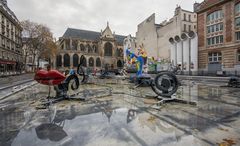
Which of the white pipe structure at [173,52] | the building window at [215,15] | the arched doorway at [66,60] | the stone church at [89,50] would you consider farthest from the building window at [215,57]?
the arched doorway at [66,60]

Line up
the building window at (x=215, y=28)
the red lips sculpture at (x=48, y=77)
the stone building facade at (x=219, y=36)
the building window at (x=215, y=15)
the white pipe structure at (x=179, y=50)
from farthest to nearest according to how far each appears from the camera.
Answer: the white pipe structure at (x=179, y=50) < the building window at (x=215, y=15) < the building window at (x=215, y=28) < the stone building facade at (x=219, y=36) < the red lips sculpture at (x=48, y=77)

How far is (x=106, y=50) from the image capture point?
233ft

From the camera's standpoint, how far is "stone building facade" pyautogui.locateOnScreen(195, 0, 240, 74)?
26.7 m

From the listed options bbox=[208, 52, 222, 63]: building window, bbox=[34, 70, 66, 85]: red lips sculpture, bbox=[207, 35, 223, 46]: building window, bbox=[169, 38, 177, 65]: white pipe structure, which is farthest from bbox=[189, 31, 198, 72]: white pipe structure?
bbox=[34, 70, 66, 85]: red lips sculpture

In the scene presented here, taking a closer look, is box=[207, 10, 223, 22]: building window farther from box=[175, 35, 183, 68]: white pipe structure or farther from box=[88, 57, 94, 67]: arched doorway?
box=[88, 57, 94, 67]: arched doorway

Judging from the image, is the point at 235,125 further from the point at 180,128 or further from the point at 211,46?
the point at 211,46

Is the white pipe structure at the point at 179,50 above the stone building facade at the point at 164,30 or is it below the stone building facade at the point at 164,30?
below

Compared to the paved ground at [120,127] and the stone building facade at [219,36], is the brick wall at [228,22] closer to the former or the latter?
the stone building facade at [219,36]

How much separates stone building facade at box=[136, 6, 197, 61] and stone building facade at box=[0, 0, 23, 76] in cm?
4155

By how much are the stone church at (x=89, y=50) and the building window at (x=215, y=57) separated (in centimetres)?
4349

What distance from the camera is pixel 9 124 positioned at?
15.4ft

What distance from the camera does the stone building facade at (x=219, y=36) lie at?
26703 mm

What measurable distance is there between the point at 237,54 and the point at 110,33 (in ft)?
182

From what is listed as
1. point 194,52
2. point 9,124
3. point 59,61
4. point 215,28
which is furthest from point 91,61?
point 9,124
